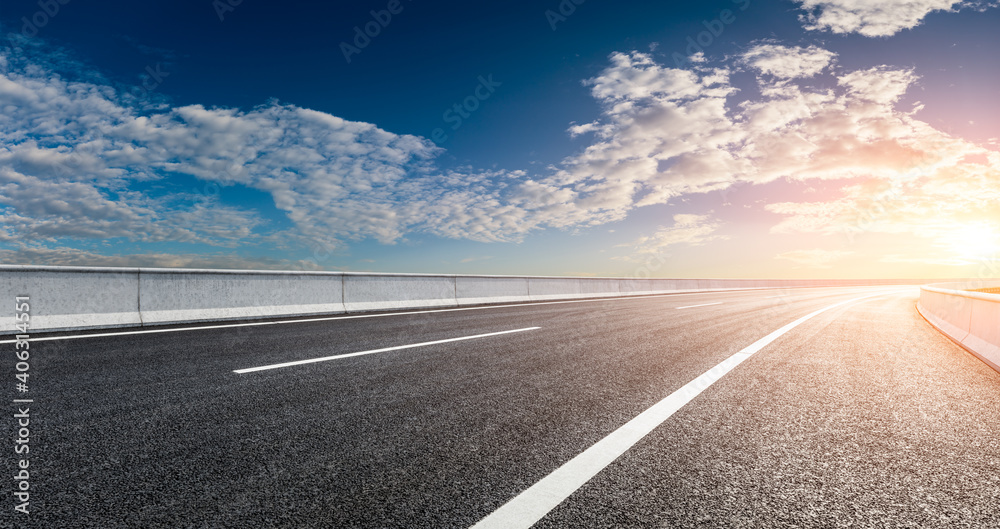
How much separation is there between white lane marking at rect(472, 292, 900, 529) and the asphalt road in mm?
48

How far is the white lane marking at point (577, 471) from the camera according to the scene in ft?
7.06

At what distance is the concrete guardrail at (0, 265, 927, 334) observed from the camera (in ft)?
25.5

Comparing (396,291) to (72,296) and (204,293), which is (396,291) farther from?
(72,296)

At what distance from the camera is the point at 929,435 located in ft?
11.1

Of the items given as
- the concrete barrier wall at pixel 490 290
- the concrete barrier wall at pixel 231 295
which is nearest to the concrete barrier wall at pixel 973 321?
the concrete barrier wall at pixel 490 290

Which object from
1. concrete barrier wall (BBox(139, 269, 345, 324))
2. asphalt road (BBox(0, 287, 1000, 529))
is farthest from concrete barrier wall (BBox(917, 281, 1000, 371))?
concrete barrier wall (BBox(139, 269, 345, 324))

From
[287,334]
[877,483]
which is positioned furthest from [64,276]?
[877,483]

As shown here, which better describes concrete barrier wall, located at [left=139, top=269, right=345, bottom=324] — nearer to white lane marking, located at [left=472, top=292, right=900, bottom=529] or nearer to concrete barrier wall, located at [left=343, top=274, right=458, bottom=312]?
concrete barrier wall, located at [left=343, top=274, right=458, bottom=312]

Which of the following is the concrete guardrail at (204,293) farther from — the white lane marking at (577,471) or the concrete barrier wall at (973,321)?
the concrete barrier wall at (973,321)

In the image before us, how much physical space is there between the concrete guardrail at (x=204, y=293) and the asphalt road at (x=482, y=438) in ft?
6.36

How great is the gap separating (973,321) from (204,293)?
12808mm

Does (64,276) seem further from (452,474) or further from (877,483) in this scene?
(877,483)

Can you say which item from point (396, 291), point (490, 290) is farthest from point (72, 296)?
point (490, 290)

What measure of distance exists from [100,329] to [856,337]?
39.4ft
